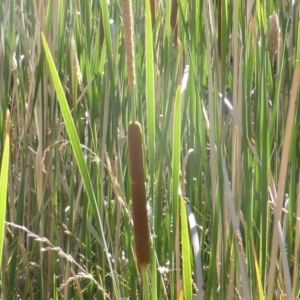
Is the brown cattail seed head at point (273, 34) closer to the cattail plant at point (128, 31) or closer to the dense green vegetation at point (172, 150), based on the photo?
the dense green vegetation at point (172, 150)

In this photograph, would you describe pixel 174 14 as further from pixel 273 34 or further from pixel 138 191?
pixel 138 191

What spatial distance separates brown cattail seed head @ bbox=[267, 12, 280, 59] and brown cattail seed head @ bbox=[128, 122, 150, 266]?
39cm

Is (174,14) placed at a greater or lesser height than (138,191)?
greater

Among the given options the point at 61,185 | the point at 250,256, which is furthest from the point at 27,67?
the point at 250,256

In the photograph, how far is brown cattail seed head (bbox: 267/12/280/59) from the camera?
0.84m

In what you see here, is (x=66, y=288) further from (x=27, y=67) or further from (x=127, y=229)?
(x=27, y=67)

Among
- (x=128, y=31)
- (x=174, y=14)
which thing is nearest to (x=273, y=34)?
(x=174, y=14)

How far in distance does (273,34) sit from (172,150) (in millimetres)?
251

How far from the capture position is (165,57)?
2.80ft

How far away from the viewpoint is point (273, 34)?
85 cm

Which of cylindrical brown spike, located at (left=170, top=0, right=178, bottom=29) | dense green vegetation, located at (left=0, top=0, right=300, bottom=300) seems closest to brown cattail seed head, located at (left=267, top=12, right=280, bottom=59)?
dense green vegetation, located at (left=0, top=0, right=300, bottom=300)

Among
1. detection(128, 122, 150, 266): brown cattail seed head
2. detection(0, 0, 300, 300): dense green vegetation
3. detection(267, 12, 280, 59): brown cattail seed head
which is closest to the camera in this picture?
detection(128, 122, 150, 266): brown cattail seed head

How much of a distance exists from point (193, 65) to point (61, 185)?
0.42 m

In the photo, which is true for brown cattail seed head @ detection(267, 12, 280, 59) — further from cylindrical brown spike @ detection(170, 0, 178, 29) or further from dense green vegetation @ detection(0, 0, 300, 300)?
cylindrical brown spike @ detection(170, 0, 178, 29)
